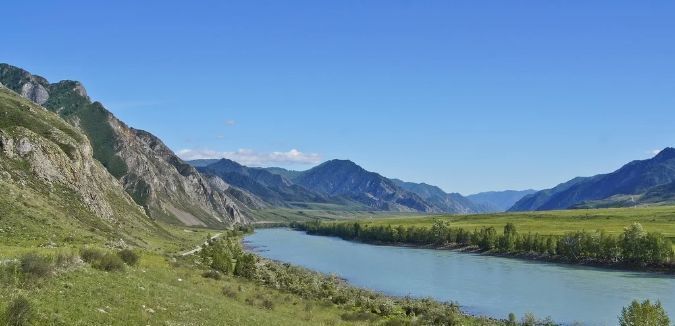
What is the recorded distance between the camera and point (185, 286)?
40.4 m

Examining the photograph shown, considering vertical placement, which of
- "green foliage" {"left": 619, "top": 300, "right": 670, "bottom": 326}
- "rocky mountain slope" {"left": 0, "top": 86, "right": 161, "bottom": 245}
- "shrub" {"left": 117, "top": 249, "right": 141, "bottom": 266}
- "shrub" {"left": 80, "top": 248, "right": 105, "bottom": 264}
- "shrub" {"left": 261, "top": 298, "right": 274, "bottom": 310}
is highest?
"rocky mountain slope" {"left": 0, "top": 86, "right": 161, "bottom": 245}

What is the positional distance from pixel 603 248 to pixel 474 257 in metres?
37.3

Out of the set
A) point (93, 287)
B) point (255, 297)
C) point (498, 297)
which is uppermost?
point (93, 287)

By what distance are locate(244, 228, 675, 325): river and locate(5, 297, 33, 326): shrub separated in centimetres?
6819

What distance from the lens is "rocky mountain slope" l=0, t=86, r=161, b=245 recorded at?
7075 cm

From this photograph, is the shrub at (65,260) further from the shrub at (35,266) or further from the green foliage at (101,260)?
the shrub at (35,266)

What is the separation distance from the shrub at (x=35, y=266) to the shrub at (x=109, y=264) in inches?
237

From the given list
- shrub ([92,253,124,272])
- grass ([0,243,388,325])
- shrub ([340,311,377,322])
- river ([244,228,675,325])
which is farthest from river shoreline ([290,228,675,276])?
shrub ([92,253,124,272])

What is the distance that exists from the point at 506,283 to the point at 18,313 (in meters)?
106

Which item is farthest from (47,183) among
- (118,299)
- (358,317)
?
(118,299)

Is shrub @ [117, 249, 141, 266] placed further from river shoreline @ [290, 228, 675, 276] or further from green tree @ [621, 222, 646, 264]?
green tree @ [621, 222, 646, 264]

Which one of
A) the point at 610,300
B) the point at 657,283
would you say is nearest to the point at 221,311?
the point at 610,300

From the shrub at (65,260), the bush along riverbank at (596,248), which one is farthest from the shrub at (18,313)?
the bush along riverbank at (596,248)

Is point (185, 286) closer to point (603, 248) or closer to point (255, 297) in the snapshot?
point (255, 297)
